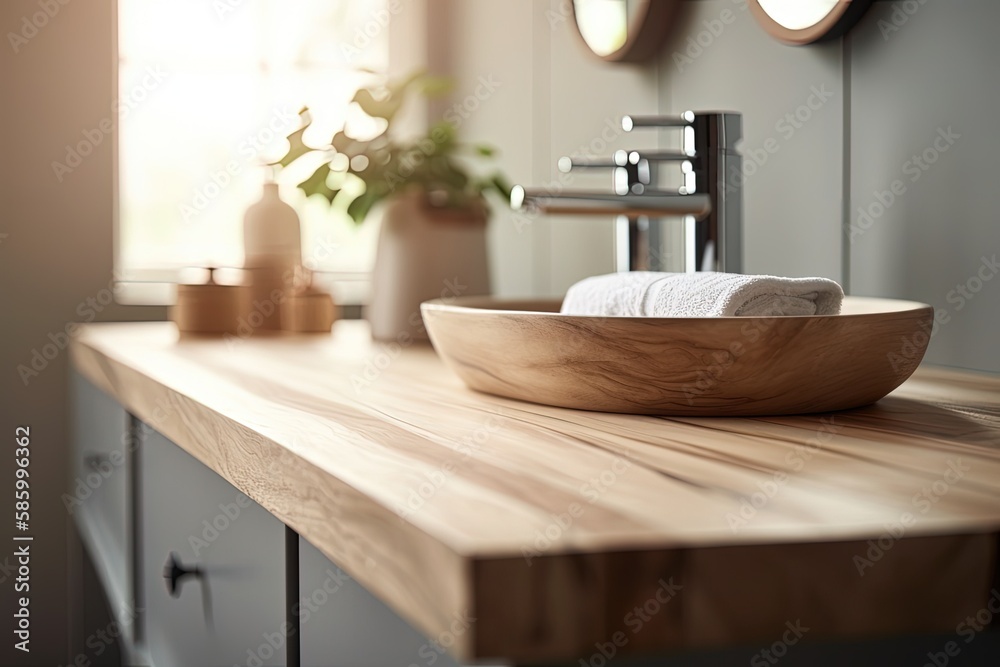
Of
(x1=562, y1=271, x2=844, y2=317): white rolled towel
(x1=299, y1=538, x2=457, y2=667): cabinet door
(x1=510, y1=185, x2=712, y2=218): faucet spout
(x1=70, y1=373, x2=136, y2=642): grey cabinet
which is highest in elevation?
(x1=510, y1=185, x2=712, y2=218): faucet spout

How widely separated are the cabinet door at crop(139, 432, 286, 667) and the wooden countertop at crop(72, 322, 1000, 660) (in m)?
0.06

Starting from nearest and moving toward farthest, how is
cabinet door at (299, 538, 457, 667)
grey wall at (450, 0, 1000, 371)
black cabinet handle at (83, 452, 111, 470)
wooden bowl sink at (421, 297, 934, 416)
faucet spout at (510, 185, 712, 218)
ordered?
cabinet door at (299, 538, 457, 667) → wooden bowl sink at (421, 297, 934, 416) → grey wall at (450, 0, 1000, 371) → faucet spout at (510, 185, 712, 218) → black cabinet handle at (83, 452, 111, 470)

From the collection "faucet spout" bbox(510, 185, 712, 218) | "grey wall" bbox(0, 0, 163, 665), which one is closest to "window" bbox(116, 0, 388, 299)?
"grey wall" bbox(0, 0, 163, 665)

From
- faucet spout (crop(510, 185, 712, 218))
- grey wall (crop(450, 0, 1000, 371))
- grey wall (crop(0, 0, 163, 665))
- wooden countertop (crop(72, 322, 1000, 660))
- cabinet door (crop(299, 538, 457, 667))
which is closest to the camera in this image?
wooden countertop (crop(72, 322, 1000, 660))

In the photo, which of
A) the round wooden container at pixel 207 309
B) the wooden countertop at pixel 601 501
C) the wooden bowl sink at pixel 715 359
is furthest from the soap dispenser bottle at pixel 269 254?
the wooden bowl sink at pixel 715 359

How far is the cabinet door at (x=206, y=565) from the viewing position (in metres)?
0.64

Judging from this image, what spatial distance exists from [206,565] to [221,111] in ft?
4.54

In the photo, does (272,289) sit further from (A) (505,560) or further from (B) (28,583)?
(A) (505,560)

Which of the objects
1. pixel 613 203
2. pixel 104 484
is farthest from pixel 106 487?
pixel 613 203

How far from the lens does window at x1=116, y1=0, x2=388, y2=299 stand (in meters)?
1.91

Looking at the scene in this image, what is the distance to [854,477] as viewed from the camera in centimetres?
46

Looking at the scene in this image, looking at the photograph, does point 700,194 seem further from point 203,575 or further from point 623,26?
point 203,575

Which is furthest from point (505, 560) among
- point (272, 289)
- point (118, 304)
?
point (118, 304)

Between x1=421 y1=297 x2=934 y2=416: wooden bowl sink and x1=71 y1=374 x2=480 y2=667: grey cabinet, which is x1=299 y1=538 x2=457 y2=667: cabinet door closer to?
x1=71 y1=374 x2=480 y2=667: grey cabinet
